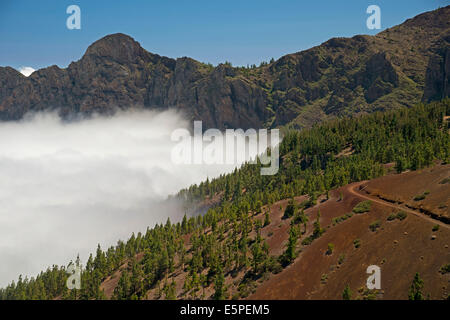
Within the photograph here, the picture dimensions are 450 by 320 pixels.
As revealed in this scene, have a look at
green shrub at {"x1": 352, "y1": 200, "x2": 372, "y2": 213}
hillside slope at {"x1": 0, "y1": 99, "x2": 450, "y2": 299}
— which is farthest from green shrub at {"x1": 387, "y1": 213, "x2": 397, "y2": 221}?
green shrub at {"x1": 352, "y1": 200, "x2": 372, "y2": 213}

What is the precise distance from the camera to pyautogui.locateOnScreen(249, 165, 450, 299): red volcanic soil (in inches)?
2430

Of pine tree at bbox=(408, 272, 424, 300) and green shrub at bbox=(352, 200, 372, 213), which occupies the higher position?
green shrub at bbox=(352, 200, 372, 213)

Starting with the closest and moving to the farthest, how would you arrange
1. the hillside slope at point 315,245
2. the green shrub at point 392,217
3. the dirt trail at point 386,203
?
the hillside slope at point 315,245 → the dirt trail at point 386,203 → the green shrub at point 392,217

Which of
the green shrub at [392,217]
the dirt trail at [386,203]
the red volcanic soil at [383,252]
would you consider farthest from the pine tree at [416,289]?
the green shrub at [392,217]

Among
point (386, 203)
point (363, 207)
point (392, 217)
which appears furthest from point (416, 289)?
point (386, 203)

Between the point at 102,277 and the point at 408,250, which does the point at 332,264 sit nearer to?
the point at 408,250

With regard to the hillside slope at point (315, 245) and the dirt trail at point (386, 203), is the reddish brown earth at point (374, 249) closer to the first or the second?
the dirt trail at point (386, 203)

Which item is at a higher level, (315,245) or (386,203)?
(386,203)

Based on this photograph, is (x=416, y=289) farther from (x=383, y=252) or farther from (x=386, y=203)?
(x=386, y=203)

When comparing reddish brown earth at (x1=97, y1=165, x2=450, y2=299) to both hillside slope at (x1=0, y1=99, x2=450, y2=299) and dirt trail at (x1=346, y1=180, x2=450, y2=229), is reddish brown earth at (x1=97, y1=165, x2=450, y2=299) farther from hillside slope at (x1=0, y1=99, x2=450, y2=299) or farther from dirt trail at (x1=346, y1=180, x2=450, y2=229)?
hillside slope at (x1=0, y1=99, x2=450, y2=299)

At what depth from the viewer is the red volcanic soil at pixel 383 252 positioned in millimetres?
61719

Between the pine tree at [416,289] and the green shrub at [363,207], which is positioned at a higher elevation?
the green shrub at [363,207]

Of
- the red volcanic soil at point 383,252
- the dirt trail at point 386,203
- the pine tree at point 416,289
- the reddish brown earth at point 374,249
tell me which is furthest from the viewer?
the dirt trail at point 386,203

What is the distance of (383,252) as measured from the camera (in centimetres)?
7225
